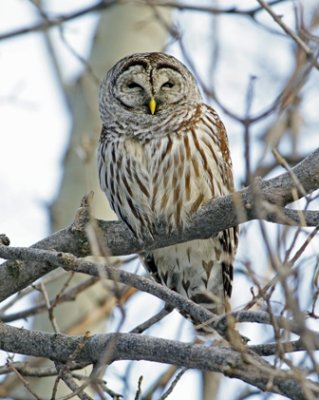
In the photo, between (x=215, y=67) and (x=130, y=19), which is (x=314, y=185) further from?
(x=130, y=19)

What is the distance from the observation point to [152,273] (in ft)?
21.0

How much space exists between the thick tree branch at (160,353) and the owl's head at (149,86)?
7.70 feet

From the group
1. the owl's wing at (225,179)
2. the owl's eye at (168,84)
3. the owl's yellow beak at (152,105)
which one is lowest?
the owl's wing at (225,179)

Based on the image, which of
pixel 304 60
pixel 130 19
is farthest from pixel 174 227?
pixel 130 19

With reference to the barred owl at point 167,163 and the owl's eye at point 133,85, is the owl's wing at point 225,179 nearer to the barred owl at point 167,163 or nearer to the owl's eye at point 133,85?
the barred owl at point 167,163

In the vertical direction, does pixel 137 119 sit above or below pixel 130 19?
below

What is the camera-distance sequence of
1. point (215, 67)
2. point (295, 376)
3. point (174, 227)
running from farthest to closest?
point (174, 227), point (215, 67), point (295, 376)

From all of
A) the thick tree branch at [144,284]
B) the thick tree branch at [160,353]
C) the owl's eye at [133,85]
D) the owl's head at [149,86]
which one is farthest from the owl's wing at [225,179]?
the thick tree branch at [144,284]

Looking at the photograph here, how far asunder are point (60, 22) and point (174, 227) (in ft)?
8.36

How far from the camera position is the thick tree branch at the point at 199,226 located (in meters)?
4.26

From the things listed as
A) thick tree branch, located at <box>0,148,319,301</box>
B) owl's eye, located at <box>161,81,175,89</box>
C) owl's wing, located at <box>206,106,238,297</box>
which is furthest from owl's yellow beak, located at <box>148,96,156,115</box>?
thick tree branch, located at <box>0,148,319,301</box>

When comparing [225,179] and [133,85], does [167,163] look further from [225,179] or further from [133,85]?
[133,85]

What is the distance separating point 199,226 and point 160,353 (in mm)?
1111

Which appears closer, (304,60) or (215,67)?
(215,67)
